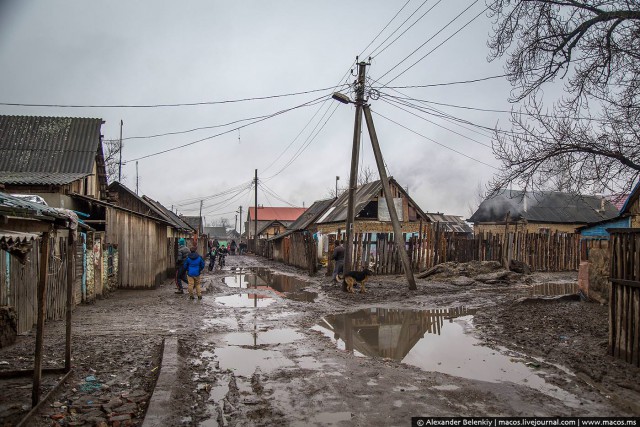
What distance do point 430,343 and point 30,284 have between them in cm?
768

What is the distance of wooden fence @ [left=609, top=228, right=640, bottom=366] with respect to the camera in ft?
18.8

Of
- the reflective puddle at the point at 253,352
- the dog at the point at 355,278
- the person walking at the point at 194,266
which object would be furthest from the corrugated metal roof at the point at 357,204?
the reflective puddle at the point at 253,352

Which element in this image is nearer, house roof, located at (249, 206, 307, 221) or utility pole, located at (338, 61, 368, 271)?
utility pole, located at (338, 61, 368, 271)

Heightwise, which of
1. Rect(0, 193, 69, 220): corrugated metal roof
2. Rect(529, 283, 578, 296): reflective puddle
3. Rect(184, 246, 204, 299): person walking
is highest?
Rect(0, 193, 69, 220): corrugated metal roof

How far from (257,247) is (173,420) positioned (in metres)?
56.8

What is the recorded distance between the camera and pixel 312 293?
1582 cm

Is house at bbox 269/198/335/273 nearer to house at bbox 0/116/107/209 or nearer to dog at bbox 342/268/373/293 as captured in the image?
dog at bbox 342/268/373/293

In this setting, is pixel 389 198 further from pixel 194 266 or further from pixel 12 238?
pixel 12 238

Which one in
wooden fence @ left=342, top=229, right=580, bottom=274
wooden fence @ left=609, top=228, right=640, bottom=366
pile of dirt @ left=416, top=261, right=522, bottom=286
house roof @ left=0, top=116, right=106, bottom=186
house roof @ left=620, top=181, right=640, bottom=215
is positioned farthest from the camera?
wooden fence @ left=342, top=229, right=580, bottom=274

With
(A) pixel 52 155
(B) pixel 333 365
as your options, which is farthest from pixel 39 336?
(A) pixel 52 155

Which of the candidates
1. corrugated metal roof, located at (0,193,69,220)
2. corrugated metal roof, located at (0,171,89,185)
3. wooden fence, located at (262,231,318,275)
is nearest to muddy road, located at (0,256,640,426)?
corrugated metal roof, located at (0,193,69,220)

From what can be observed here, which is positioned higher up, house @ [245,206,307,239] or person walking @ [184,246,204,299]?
house @ [245,206,307,239]

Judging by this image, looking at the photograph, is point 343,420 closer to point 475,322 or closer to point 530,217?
point 475,322

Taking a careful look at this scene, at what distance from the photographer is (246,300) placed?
46.5ft
